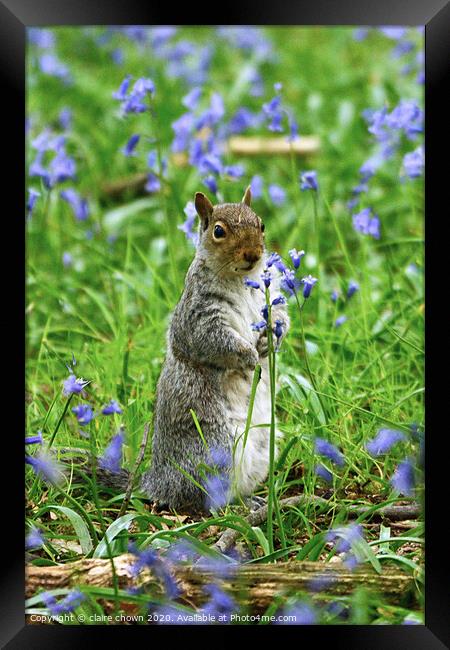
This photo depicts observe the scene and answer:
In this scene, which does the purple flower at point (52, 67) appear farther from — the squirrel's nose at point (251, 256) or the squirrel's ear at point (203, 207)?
the squirrel's nose at point (251, 256)

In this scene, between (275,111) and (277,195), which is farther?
(277,195)

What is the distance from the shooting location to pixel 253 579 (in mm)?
2988

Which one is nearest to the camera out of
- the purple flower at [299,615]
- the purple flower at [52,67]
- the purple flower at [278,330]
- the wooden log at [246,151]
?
the purple flower at [299,615]

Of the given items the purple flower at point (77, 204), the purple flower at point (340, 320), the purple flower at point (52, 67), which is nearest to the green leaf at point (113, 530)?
the purple flower at point (340, 320)

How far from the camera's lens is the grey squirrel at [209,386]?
3.38m

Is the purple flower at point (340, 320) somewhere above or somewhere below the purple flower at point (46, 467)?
above

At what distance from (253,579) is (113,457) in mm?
786

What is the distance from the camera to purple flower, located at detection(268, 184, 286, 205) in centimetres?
545

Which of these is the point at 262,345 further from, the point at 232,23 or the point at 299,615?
the point at 232,23

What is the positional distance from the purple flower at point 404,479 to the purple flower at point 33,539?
48.8 inches

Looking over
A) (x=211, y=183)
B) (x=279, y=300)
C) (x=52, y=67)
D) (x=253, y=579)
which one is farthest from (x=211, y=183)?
(x=52, y=67)

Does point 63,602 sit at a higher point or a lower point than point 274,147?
lower
